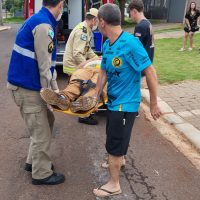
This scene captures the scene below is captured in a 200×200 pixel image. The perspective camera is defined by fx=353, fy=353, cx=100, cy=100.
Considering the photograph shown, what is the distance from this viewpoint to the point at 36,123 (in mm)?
3693

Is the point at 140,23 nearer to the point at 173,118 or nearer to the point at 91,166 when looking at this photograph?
the point at 173,118

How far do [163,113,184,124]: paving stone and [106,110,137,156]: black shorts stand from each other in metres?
2.57

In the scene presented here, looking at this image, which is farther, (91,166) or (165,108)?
(165,108)

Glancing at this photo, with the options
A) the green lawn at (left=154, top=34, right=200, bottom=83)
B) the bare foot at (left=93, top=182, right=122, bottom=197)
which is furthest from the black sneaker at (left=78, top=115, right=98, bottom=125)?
the green lawn at (left=154, top=34, right=200, bottom=83)

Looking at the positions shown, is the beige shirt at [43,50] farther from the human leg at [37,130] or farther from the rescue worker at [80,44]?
the rescue worker at [80,44]

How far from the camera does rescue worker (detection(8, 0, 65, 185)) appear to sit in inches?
132

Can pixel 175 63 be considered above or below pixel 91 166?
below

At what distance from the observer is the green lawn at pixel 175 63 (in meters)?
8.84

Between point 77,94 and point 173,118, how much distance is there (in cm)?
220

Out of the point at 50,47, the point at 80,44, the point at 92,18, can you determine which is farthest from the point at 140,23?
the point at 50,47

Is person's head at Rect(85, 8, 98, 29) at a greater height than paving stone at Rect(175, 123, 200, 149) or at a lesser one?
greater

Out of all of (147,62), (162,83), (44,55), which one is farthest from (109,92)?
(162,83)

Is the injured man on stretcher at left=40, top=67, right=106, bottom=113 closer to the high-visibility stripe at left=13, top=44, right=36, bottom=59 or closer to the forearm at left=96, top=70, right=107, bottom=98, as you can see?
the forearm at left=96, top=70, right=107, bottom=98

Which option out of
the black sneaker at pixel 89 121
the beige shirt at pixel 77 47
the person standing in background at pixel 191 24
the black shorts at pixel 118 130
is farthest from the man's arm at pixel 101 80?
the person standing in background at pixel 191 24
